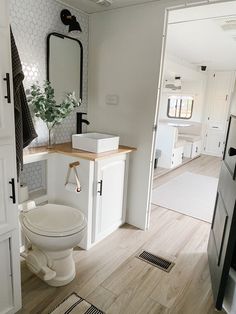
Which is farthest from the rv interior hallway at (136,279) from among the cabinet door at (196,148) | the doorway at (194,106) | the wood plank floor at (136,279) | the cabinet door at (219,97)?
the cabinet door at (219,97)

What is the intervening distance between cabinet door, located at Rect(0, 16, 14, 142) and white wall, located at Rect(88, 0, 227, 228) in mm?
1432

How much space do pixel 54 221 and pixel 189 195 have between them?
8.22ft

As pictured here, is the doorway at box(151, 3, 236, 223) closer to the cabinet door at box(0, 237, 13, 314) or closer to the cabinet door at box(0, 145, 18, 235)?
the cabinet door at box(0, 145, 18, 235)

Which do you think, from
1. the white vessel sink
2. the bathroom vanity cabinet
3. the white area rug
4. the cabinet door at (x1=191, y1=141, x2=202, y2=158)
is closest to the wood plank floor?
the bathroom vanity cabinet

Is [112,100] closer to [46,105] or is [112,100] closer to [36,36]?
[46,105]

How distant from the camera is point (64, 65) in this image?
2.41 metres

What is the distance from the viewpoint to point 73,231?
1668 millimetres

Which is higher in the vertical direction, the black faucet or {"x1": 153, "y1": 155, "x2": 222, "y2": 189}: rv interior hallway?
the black faucet

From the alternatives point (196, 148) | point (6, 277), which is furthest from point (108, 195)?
point (196, 148)

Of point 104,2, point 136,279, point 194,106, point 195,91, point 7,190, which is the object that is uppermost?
point 104,2

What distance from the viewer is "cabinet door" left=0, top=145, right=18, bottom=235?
4.12 feet

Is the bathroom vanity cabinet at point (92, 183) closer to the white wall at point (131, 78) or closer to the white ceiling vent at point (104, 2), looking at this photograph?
the white wall at point (131, 78)

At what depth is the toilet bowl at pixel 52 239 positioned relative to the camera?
5.39 ft

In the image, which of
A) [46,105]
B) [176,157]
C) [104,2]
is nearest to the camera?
[46,105]
